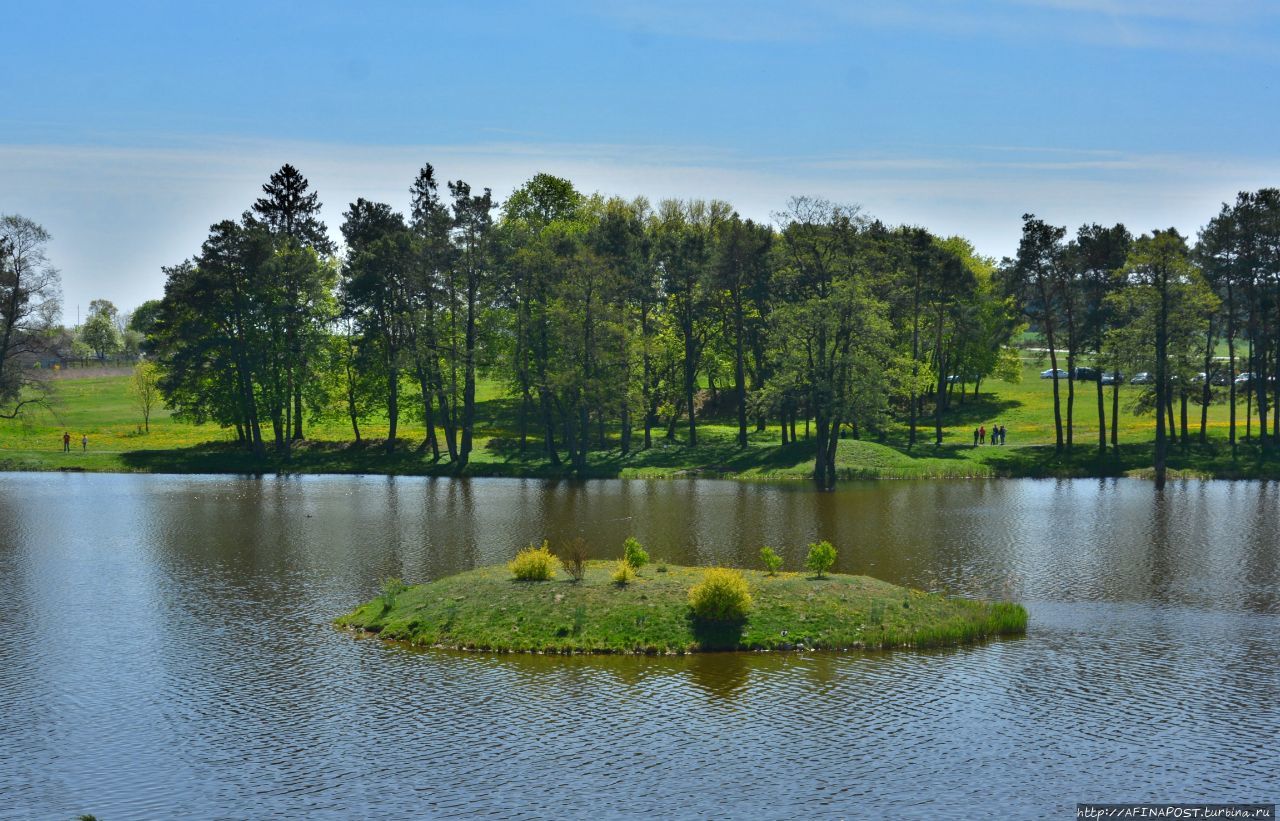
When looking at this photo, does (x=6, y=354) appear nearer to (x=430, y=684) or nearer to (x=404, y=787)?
(x=430, y=684)

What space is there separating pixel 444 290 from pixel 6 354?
38.0m

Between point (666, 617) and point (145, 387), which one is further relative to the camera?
point (145, 387)

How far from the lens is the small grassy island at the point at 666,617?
120 ft

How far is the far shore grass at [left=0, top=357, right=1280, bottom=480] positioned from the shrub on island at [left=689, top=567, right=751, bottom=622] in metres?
52.5

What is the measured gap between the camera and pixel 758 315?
366ft

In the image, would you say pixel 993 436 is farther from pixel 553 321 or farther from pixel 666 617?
pixel 666 617

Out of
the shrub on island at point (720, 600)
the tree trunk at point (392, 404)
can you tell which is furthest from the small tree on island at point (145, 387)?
the shrub on island at point (720, 600)

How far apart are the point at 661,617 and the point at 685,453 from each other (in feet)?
207

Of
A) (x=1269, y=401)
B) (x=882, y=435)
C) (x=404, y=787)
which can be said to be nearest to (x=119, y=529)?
(x=404, y=787)

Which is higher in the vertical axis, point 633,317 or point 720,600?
point 633,317

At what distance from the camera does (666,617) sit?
37625 millimetres

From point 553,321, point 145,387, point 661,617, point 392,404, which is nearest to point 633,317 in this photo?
point 553,321

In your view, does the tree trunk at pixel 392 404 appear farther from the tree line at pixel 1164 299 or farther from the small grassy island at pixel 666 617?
the small grassy island at pixel 666 617

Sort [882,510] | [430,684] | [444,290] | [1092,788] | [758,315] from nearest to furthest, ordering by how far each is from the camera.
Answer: [1092,788]
[430,684]
[882,510]
[444,290]
[758,315]
